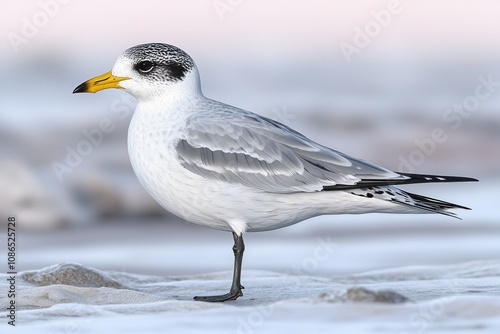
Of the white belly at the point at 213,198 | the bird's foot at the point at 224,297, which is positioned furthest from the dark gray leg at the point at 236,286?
the white belly at the point at 213,198

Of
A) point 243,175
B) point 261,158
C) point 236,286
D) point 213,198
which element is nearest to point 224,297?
point 236,286

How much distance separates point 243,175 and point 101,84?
50.3 inches

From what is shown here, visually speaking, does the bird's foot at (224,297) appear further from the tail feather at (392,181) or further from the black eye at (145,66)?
the black eye at (145,66)

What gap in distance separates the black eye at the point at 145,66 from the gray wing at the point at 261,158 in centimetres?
50

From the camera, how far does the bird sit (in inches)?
267

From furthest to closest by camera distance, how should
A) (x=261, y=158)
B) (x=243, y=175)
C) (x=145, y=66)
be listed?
(x=145, y=66), (x=261, y=158), (x=243, y=175)

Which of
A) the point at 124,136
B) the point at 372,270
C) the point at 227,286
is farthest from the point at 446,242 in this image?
the point at 124,136

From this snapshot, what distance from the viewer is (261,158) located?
696 centimetres

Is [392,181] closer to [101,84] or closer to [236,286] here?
[236,286]

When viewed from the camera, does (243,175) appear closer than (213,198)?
No

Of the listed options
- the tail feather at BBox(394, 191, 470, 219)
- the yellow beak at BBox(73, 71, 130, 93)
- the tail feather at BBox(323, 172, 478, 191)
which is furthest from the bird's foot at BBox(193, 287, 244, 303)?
the yellow beak at BBox(73, 71, 130, 93)

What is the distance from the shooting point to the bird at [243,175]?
6777 millimetres

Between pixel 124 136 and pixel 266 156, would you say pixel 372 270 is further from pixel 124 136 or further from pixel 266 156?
pixel 124 136

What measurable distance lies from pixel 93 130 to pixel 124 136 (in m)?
0.91
